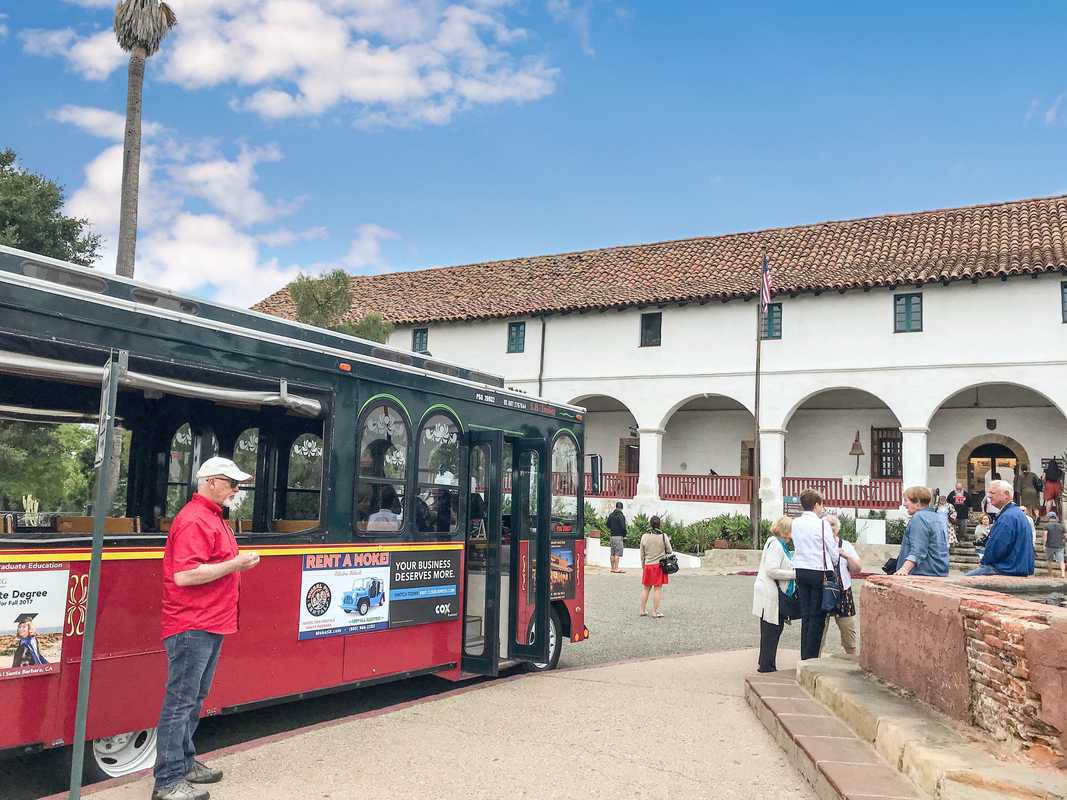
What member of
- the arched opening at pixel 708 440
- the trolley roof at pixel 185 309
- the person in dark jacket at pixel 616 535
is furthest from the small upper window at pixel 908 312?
the trolley roof at pixel 185 309

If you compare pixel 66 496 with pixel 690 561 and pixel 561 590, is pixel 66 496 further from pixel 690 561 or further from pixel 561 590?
pixel 690 561

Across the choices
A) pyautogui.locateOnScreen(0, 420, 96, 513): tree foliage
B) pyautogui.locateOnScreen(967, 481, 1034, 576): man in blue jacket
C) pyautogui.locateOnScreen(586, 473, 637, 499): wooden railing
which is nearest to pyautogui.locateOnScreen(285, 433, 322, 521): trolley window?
pyautogui.locateOnScreen(0, 420, 96, 513): tree foliage

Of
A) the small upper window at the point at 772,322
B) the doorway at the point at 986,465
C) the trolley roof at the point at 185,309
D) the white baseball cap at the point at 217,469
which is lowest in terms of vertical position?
the white baseball cap at the point at 217,469

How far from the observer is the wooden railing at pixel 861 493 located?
82.3 ft

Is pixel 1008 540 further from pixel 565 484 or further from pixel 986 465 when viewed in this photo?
pixel 986 465

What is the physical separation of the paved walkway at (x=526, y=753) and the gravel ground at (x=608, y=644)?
0.79 meters

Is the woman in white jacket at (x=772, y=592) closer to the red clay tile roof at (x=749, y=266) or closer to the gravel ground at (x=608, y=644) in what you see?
the gravel ground at (x=608, y=644)

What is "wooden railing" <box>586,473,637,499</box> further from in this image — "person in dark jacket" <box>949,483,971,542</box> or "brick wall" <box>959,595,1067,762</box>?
"brick wall" <box>959,595,1067,762</box>

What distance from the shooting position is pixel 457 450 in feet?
26.9

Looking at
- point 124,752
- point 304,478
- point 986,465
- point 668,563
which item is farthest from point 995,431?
point 124,752

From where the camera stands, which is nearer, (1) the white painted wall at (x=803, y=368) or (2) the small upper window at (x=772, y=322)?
(1) the white painted wall at (x=803, y=368)

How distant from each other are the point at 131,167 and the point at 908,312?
19009mm

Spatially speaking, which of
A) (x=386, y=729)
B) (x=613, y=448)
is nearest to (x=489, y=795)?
(x=386, y=729)

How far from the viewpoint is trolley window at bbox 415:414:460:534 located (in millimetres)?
7707
